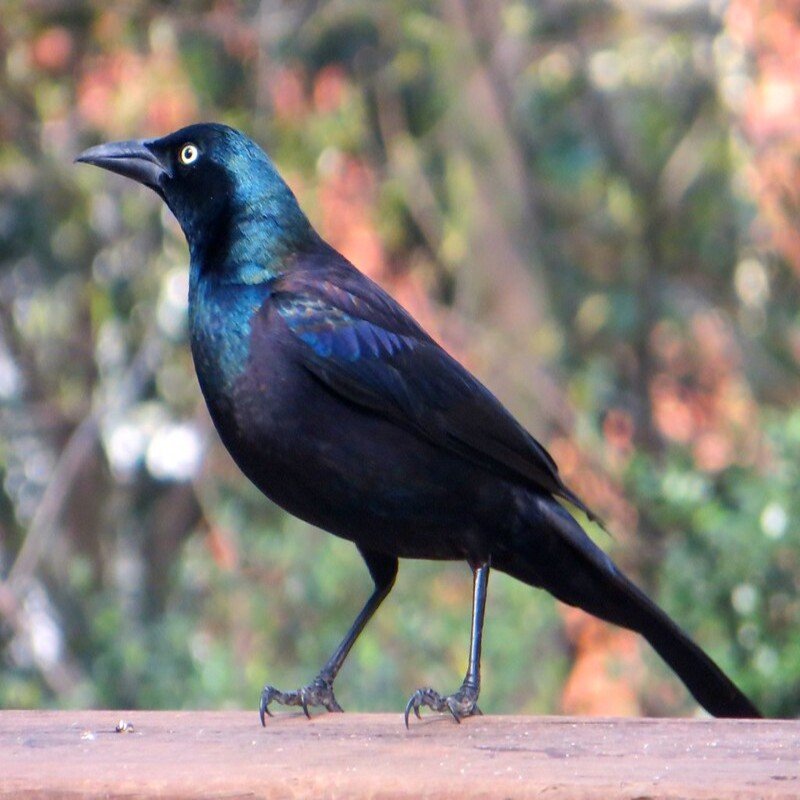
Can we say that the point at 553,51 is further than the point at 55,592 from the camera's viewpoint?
Yes

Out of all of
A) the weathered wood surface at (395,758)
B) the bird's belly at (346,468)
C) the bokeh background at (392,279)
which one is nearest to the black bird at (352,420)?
the bird's belly at (346,468)

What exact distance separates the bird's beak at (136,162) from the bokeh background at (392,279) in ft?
8.49

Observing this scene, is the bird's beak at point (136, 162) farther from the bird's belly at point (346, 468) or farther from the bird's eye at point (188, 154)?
the bird's belly at point (346, 468)

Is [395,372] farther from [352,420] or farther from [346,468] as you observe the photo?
[346,468]

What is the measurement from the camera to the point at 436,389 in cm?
359

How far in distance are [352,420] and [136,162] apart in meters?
0.92

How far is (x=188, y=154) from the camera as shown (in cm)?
377

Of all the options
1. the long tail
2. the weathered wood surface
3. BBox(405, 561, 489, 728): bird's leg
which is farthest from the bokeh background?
the weathered wood surface

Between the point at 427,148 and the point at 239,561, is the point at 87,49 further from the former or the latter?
the point at 239,561

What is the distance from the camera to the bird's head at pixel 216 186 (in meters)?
3.57

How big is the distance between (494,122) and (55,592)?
3087 mm

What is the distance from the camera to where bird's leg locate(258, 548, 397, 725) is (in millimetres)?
3273

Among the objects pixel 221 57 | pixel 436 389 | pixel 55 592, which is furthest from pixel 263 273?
pixel 221 57

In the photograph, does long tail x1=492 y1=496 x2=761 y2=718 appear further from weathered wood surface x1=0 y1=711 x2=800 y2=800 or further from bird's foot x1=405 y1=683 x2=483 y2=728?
weathered wood surface x1=0 y1=711 x2=800 y2=800
